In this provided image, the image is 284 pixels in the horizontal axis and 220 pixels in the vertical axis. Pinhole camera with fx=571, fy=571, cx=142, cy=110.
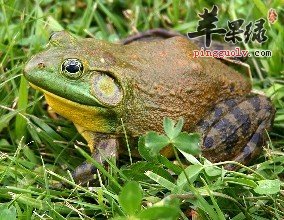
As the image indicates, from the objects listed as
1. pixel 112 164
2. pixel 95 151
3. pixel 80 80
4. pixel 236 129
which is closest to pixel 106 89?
pixel 80 80

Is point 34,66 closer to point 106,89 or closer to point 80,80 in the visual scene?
point 80,80

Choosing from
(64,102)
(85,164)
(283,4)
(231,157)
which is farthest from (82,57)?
(283,4)

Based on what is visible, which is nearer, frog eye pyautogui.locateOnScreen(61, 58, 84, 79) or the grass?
the grass

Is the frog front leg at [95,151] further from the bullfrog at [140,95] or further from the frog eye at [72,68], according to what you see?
the frog eye at [72,68]

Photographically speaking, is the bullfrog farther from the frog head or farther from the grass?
the grass

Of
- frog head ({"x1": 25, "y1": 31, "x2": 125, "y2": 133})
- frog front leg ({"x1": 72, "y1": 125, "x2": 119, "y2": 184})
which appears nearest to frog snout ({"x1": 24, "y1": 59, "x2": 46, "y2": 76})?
frog head ({"x1": 25, "y1": 31, "x2": 125, "y2": 133})

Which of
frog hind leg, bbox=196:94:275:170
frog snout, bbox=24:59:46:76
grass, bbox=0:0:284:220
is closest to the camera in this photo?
grass, bbox=0:0:284:220

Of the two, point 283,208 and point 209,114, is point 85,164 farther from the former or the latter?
point 283,208
